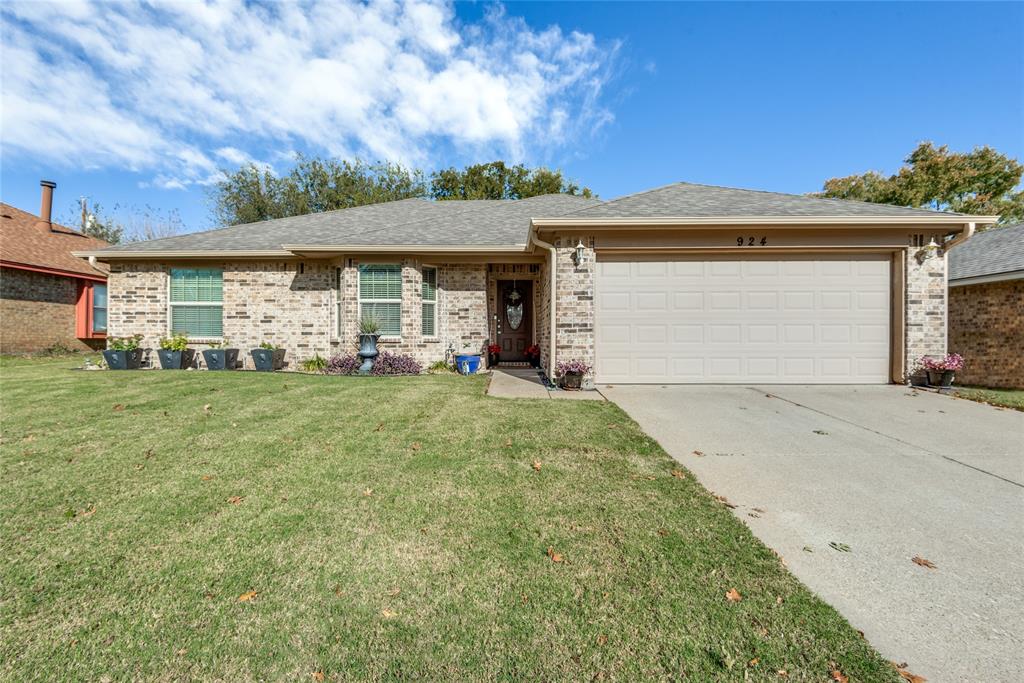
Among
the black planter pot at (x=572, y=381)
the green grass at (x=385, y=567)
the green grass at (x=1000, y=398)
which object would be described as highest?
the black planter pot at (x=572, y=381)

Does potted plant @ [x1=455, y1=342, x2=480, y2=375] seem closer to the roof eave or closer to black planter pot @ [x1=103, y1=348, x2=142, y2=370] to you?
the roof eave

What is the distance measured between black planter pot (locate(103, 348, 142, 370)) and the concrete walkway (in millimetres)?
8687

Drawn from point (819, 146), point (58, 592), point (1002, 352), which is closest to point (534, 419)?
point (58, 592)

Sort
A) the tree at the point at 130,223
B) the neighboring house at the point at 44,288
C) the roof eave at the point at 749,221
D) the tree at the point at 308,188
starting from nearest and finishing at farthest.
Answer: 1. the roof eave at the point at 749,221
2. the neighboring house at the point at 44,288
3. the tree at the point at 308,188
4. the tree at the point at 130,223

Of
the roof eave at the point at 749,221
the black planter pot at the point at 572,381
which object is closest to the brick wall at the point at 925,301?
the roof eave at the point at 749,221

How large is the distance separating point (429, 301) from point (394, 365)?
1.76m

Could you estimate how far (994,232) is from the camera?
11055mm

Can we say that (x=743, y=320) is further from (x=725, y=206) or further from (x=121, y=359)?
(x=121, y=359)

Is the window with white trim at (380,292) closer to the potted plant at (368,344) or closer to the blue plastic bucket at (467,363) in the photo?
the potted plant at (368,344)

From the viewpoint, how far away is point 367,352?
29.2 ft

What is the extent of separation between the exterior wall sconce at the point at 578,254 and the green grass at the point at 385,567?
4042mm

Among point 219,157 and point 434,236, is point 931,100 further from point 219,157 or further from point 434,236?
point 219,157

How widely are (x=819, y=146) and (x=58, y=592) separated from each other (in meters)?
16.9

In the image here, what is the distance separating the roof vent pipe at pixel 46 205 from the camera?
48.1 feet
